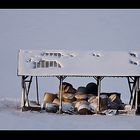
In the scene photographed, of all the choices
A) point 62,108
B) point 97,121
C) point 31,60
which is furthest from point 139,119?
point 31,60

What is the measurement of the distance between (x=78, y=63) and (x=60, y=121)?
14.2ft

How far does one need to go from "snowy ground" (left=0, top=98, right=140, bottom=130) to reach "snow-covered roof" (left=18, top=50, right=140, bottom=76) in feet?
5.99

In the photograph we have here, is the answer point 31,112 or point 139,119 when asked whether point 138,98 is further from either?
point 31,112

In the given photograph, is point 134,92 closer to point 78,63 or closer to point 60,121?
point 78,63

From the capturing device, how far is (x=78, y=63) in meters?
27.4

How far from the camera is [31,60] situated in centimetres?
2756

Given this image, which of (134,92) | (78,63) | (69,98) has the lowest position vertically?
(69,98)

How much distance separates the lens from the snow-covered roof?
88.4ft

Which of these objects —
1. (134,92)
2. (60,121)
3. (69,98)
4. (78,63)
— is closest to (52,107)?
(69,98)

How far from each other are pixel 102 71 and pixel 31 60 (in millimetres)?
3012

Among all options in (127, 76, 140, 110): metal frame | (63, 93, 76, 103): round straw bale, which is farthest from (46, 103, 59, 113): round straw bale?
(127, 76, 140, 110): metal frame

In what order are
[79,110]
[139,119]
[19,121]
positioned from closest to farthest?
[19,121], [139,119], [79,110]

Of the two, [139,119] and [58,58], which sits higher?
[58,58]

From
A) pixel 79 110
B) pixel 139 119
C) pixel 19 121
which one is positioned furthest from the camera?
pixel 79 110
